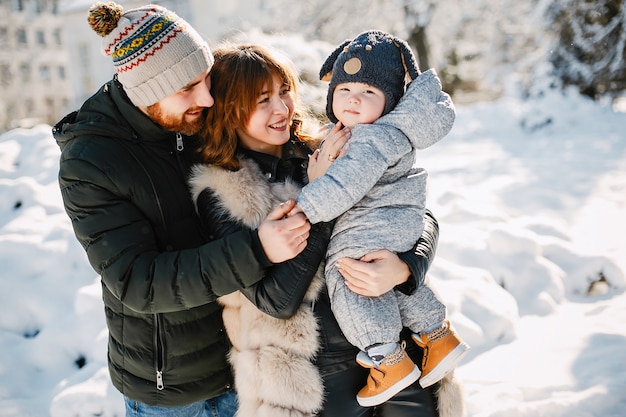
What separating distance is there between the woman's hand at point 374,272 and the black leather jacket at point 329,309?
0.06m

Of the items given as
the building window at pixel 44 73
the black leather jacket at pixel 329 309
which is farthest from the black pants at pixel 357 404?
the building window at pixel 44 73

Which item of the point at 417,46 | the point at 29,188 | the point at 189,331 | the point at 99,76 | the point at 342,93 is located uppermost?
the point at 342,93

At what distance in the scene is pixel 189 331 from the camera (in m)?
1.91

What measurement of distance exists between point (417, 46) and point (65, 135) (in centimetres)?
1667

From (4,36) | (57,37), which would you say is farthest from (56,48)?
(4,36)

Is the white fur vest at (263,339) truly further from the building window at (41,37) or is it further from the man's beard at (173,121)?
the building window at (41,37)

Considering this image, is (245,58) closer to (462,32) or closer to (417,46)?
(417,46)

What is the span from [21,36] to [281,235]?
135 feet

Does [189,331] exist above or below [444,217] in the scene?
above

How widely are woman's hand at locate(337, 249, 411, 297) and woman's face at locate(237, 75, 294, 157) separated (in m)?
0.62

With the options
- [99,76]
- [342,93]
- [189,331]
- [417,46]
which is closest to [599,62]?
[417,46]

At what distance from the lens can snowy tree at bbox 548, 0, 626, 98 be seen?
1062 cm

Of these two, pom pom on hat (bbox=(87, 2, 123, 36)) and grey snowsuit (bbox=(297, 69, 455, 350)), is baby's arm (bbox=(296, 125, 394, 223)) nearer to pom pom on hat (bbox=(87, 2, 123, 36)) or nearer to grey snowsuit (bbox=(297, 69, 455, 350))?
grey snowsuit (bbox=(297, 69, 455, 350))

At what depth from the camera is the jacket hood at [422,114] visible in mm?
1930
